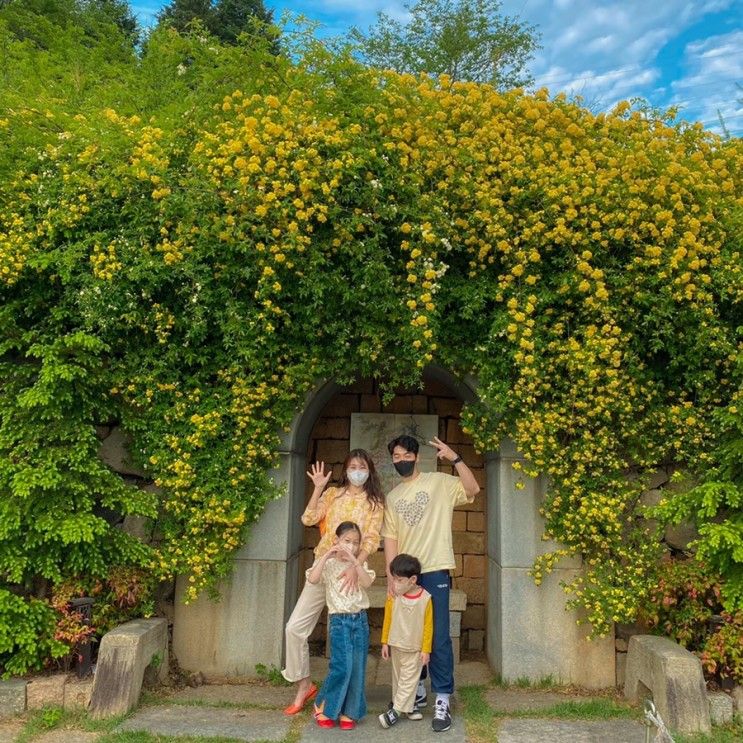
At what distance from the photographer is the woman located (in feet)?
12.6

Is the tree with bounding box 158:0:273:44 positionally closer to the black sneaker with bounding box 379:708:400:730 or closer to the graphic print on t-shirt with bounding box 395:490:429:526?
the graphic print on t-shirt with bounding box 395:490:429:526

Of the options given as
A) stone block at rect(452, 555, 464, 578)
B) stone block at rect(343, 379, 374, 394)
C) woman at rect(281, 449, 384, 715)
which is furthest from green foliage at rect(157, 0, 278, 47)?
woman at rect(281, 449, 384, 715)

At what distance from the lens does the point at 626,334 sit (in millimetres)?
4375

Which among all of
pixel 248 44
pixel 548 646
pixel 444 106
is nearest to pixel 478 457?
pixel 548 646

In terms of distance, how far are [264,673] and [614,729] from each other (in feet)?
7.44

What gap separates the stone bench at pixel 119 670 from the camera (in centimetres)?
378

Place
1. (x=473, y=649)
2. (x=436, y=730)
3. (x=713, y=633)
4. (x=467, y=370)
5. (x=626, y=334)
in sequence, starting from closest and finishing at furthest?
(x=436, y=730), (x=713, y=633), (x=626, y=334), (x=467, y=370), (x=473, y=649)

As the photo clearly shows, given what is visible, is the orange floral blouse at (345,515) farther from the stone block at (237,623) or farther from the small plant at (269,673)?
the small plant at (269,673)

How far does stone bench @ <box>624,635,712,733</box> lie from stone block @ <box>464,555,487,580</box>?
6.14 ft

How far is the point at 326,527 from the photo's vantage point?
3945 mm

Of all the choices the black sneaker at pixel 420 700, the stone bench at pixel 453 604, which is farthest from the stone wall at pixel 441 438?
the black sneaker at pixel 420 700

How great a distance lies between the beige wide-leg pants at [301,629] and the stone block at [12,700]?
5.06ft

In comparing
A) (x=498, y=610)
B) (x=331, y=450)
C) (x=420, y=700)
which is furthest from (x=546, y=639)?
(x=331, y=450)

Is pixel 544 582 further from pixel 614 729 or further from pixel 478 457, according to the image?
pixel 478 457
